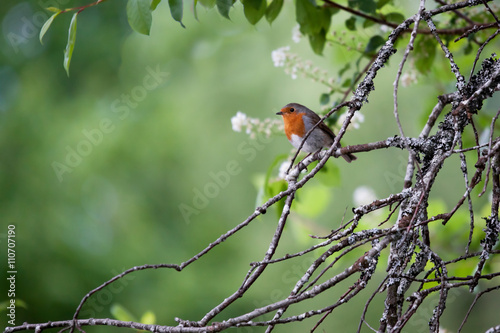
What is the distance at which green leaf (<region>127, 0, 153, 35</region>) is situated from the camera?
1.60 meters

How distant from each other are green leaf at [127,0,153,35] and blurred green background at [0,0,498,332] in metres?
3.94

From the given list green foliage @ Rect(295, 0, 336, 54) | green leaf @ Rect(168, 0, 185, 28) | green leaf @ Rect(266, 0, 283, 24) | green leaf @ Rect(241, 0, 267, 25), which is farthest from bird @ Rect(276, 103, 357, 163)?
green leaf @ Rect(168, 0, 185, 28)

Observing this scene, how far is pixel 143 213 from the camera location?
659 centimetres

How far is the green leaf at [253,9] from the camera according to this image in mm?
1965

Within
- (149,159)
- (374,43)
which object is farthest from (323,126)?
(149,159)

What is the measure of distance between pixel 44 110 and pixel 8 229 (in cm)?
141

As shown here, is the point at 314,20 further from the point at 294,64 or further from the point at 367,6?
the point at 294,64

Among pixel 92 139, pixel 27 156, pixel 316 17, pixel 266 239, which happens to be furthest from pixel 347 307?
pixel 316 17

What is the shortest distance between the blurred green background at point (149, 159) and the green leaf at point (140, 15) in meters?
3.94

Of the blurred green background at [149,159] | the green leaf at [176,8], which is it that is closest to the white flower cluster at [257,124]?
the green leaf at [176,8]

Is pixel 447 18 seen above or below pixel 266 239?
below

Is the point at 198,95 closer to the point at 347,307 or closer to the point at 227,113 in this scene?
the point at 227,113

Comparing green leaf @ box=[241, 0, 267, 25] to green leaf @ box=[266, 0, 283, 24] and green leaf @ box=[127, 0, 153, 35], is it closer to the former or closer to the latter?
green leaf @ box=[266, 0, 283, 24]

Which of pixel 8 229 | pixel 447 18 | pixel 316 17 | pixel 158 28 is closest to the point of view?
pixel 316 17
